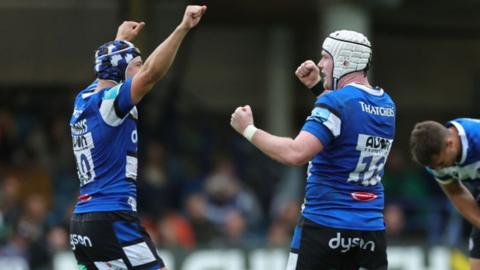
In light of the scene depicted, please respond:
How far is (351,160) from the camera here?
7586 millimetres

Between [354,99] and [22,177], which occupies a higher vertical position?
[354,99]

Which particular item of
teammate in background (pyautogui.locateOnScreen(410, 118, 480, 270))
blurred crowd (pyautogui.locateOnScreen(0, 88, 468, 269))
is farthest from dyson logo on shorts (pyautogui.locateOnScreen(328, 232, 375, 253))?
blurred crowd (pyautogui.locateOnScreen(0, 88, 468, 269))

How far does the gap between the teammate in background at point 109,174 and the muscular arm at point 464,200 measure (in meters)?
2.29

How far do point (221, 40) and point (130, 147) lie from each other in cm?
1409

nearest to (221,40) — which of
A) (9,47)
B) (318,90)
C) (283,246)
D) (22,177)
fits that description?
(9,47)

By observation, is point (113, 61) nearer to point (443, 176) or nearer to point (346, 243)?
point (346, 243)

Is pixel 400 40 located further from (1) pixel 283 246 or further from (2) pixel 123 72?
(2) pixel 123 72

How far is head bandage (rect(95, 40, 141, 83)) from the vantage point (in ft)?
26.5

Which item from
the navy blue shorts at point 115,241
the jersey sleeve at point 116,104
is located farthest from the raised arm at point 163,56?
the navy blue shorts at point 115,241

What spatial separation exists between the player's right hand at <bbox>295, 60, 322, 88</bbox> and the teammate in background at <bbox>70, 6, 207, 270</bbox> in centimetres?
95

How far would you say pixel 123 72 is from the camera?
8094mm

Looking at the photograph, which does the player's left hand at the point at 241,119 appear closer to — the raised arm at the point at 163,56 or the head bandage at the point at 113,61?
the raised arm at the point at 163,56

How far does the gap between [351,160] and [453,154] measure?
832 millimetres

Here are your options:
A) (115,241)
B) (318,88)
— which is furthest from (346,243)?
(115,241)
